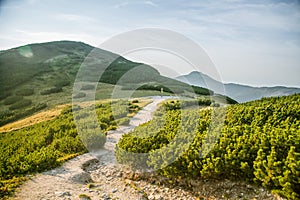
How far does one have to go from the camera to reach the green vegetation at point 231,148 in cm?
687

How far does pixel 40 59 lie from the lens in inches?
2665

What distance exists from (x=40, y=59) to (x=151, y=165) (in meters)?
64.8

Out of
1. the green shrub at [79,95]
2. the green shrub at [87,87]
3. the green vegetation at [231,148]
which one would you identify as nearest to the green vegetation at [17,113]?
the green shrub at [79,95]

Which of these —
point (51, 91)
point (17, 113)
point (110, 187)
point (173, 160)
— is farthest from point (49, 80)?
point (173, 160)

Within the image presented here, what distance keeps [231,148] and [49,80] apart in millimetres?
43215

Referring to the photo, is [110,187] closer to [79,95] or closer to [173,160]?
[173,160]

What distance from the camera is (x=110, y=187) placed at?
9617mm

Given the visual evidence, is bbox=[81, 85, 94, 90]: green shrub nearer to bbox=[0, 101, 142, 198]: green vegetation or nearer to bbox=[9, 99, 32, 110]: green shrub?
bbox=[9, 99, 32, 110]: green shrub

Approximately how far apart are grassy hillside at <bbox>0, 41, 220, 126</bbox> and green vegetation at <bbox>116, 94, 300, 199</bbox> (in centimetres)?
2001

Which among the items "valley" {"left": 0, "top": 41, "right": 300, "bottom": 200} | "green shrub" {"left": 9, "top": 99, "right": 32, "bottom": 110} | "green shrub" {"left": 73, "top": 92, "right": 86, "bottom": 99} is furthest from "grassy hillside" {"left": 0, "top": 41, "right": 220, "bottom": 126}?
"valley" {"left": 0, "top": 41, "right": 300, "bottom": 200}

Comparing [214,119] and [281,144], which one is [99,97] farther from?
[281,144]

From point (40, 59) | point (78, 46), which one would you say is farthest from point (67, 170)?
point (78, 46)

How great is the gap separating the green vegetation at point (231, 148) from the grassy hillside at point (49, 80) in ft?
65.7

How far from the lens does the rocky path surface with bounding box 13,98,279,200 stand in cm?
800
